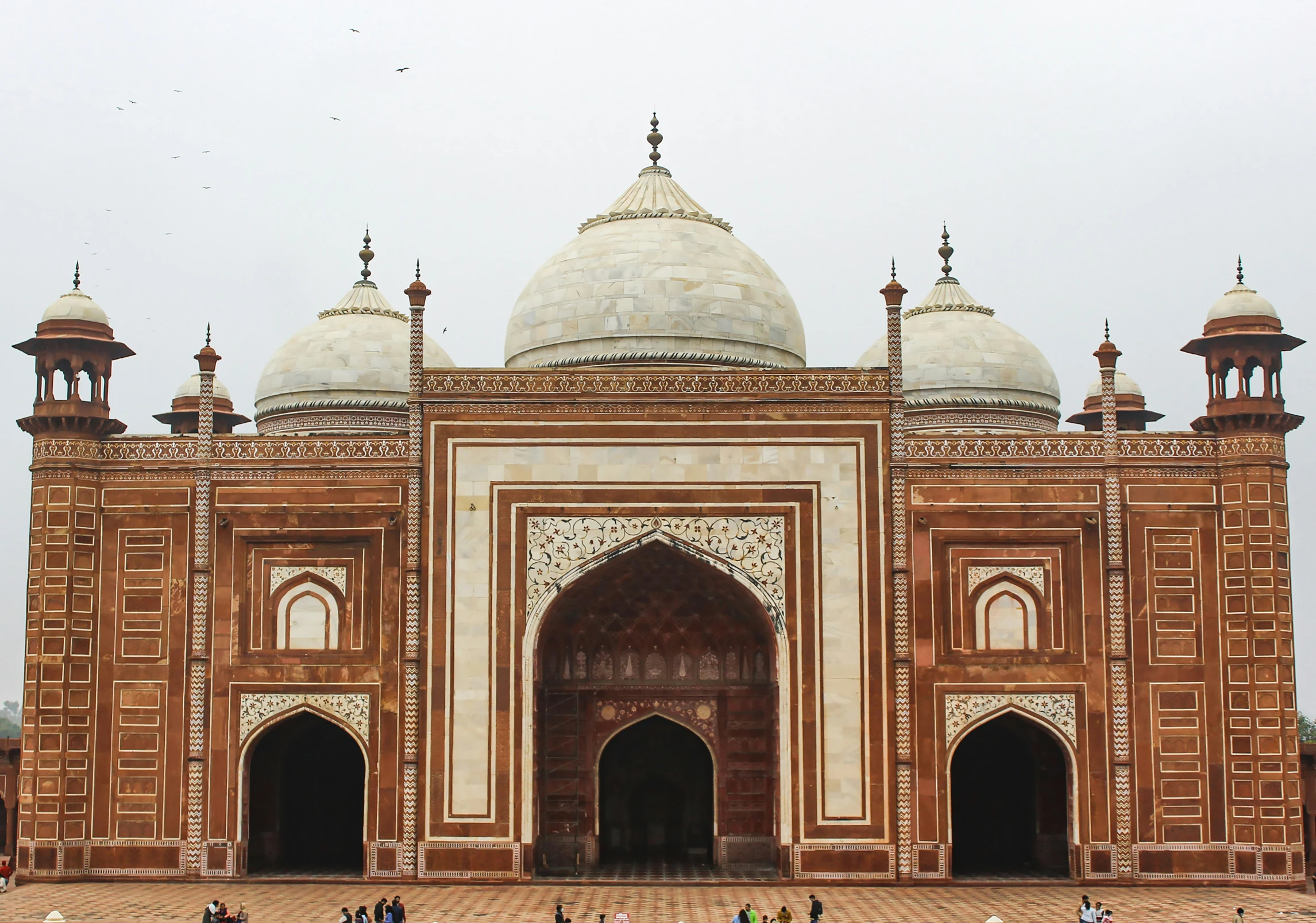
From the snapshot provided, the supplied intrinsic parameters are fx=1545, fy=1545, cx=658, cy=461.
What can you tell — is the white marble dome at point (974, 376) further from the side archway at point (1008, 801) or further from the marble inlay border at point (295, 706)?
the marble inlay border at point (295, 706)

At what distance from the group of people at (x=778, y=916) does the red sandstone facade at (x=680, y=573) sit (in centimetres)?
188

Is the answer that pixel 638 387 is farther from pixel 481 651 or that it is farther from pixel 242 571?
pixel 242 571

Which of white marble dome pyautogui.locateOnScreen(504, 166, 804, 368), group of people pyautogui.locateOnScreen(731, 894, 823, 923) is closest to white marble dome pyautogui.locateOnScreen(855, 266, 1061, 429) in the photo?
white marble dome pyautogui.locateOnScreen(504, 166, 804, 368)

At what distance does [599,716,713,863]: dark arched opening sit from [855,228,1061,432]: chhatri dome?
5903mm

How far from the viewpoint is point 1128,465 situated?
1692 centimetres

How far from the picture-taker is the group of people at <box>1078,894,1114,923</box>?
13.2 meters

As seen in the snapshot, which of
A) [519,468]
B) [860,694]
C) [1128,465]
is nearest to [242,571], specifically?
[519,468]

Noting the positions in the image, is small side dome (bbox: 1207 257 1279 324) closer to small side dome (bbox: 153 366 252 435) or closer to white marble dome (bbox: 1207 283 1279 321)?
white marble dome (bbox: 1207 283 1279 321)

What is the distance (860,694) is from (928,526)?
1966 millimetres

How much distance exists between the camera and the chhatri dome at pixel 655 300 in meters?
18.7

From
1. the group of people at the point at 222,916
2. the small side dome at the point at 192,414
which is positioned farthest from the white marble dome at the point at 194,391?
the group of people at the point at 222,916

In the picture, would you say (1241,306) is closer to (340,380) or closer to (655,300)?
(655,300)

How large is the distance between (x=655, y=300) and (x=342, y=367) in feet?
16.7

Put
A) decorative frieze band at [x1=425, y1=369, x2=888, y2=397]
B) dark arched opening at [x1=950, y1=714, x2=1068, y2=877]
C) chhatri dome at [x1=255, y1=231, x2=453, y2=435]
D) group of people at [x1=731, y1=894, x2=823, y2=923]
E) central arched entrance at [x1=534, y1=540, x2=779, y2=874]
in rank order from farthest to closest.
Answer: chhatri dome at [x1=255, y1=231, x2=453, y2=435], dark arched opening at [x1=950, y1=714, x2=1068, y2=877], central arched entrance at [x1=534, y1=540, x2=779, y2=874], decorative frieze band at [x1=425, y1=369, x2=888, y2=397], group of people at [x1=731, y1=894, x2=823, y2=923]
